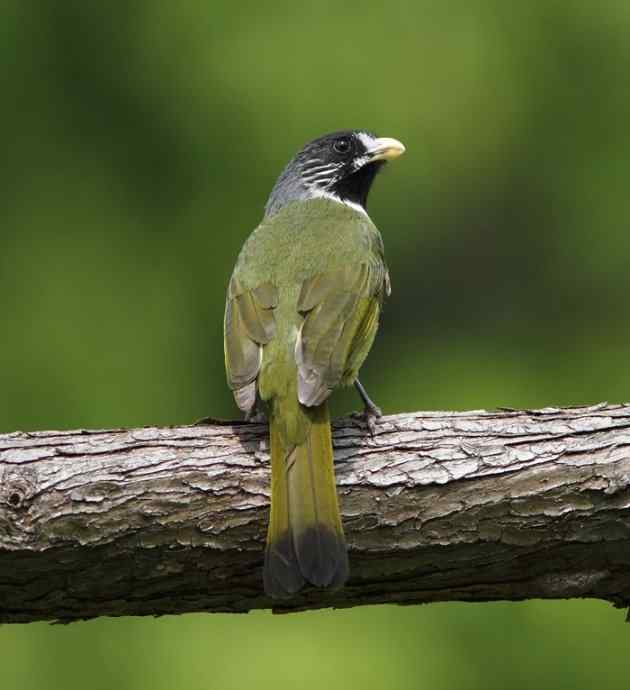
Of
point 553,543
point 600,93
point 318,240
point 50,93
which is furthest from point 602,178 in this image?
point 553,543

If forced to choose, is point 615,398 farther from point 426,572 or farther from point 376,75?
point 426,572

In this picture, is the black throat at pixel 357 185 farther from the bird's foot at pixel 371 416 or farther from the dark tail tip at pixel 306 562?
the dark tail tip at pixel 306 562

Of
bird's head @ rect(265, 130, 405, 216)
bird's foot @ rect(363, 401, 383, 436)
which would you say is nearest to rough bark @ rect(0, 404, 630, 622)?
bird's foot @ rect(363, 401, 383, 436)

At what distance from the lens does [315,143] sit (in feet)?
22.0

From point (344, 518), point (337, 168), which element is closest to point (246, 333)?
point (344, 518)

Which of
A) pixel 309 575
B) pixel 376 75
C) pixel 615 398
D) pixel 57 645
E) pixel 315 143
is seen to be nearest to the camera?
pixel 309 575

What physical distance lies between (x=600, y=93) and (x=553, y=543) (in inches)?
209

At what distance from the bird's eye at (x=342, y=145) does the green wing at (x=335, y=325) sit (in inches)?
44.9

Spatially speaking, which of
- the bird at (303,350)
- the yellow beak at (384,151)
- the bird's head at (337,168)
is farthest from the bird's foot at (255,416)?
the yellow beak at (384,151)

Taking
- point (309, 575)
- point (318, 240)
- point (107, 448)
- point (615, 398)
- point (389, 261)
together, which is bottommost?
point (309, 575)

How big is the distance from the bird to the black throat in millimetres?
308

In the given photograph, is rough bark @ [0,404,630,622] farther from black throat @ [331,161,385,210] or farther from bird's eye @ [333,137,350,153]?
bird's eye @ [333,137,350,153]

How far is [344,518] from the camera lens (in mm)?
4879

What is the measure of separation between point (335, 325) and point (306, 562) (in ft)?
2.99
